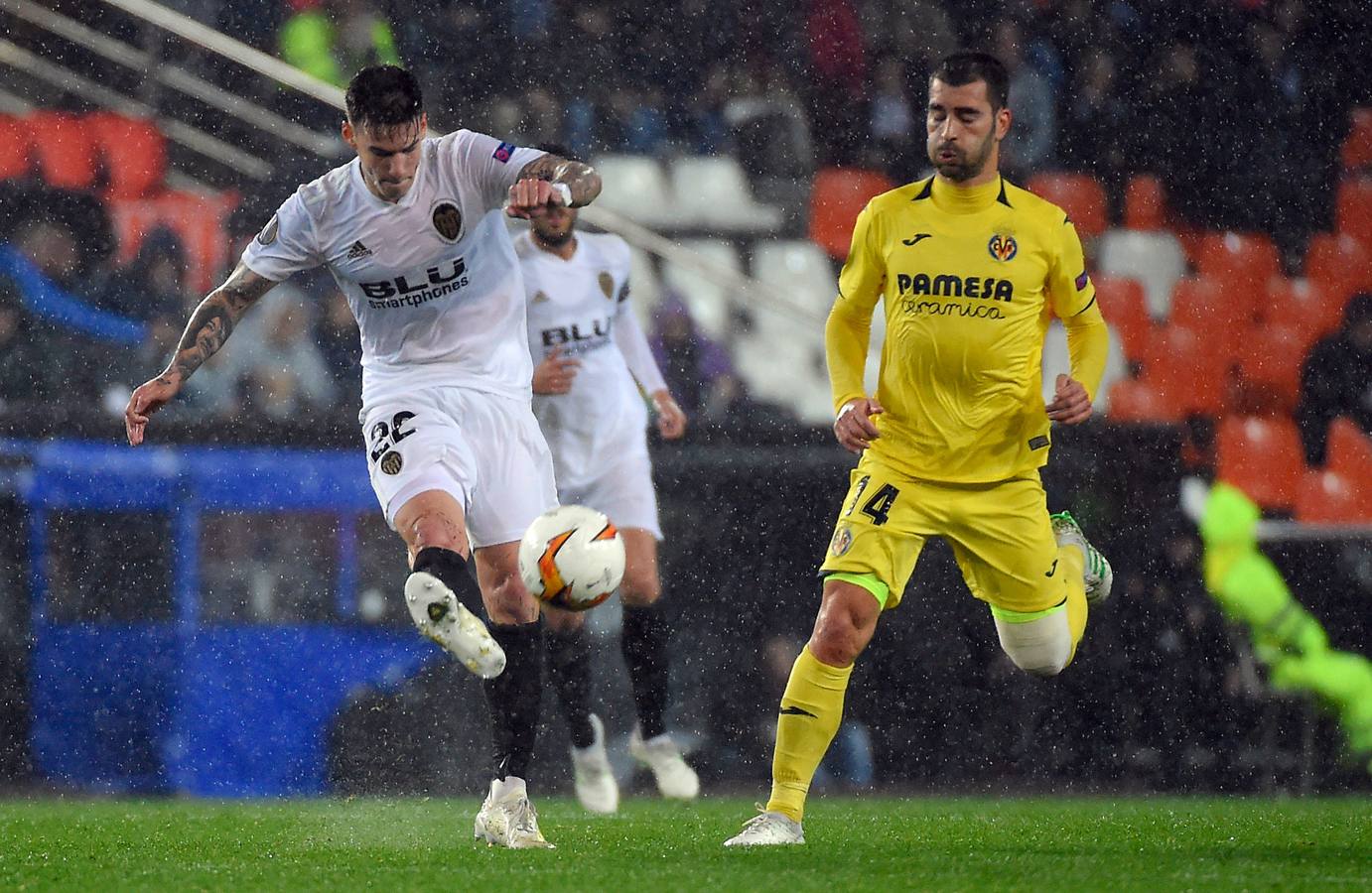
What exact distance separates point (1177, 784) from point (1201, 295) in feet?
11.1

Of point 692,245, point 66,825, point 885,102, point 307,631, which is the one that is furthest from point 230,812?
point 885,102

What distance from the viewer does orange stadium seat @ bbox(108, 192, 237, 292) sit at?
31.7 ft

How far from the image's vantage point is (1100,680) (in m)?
8.91

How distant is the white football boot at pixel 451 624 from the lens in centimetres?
467

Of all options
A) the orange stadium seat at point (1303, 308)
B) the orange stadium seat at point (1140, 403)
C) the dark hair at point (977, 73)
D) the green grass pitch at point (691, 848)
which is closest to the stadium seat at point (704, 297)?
the orange stadium seat at point (1140, 403)

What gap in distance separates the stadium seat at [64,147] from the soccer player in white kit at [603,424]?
338 cm

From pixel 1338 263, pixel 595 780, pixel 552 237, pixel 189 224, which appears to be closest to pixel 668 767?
pixel 595 780

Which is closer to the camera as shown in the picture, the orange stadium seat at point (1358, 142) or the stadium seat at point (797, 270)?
the stadium seat at point (797, 270)

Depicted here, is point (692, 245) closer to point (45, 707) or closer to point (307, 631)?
point (307, 631)

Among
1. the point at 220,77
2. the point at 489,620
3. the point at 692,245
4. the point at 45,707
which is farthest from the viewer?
the point at 692,245

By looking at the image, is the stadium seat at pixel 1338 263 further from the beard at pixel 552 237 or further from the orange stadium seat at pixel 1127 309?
the beard at pixel 552 237

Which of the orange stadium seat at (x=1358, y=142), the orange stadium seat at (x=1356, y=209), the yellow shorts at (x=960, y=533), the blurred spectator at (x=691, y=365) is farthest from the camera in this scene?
the orange stadium seat at (x=1358, y=142)

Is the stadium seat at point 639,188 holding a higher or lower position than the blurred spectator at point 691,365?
higher

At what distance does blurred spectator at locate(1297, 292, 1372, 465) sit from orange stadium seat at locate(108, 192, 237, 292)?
18.4ft
